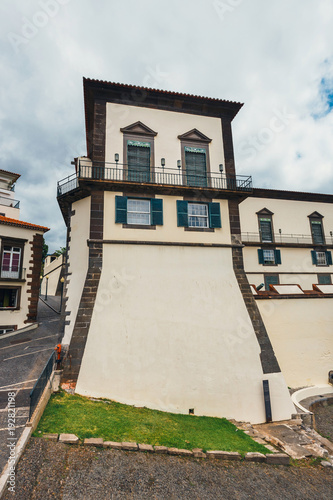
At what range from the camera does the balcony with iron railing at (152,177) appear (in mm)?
13297

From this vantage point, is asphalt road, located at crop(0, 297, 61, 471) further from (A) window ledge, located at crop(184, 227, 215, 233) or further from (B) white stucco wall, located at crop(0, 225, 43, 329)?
(A) window ledge, located at crop(184, 227, 215, 233)

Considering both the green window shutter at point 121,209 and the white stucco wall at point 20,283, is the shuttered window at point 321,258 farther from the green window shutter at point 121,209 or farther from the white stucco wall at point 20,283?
the white stucco wall at point 20,283

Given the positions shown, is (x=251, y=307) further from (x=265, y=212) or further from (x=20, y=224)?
(x=20, y=224)

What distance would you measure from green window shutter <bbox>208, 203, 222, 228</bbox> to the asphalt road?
371 inches

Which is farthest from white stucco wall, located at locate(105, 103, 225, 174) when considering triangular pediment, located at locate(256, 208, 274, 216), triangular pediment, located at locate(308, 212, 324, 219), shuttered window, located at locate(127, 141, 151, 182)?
triangular pediment, located at locate(308, 212, 324, 219)

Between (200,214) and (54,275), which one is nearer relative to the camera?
(200,214)

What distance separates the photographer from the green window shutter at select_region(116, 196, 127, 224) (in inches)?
511

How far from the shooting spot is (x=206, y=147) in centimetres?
1537

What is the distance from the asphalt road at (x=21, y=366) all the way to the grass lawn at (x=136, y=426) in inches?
30.8

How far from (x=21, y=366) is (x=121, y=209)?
8740 millimetres

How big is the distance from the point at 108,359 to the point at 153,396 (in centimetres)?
247

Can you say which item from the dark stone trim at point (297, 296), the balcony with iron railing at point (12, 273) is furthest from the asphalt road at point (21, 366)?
the dark stone trim at point (297, 296)

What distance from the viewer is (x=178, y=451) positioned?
721 centimetres

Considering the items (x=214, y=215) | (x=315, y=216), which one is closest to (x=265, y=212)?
(x=315, y=216)
